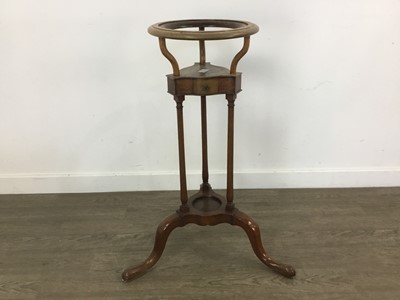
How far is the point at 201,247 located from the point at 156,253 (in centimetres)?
23

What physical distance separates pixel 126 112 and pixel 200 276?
880 mm

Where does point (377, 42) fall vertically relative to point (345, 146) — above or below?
above

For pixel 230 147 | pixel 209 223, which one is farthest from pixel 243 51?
pixel 209 223

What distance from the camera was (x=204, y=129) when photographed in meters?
1.62

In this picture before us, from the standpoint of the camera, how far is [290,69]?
6.36 feet

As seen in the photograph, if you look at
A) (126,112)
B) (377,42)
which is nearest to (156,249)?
(126,112)

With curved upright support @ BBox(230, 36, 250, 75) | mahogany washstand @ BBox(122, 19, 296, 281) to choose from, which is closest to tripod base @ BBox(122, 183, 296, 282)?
mahogany washstand @ BBox(122, 19, 296, 281)

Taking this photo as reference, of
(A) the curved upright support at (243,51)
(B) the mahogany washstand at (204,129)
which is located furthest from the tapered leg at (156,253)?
(A) the curved upright support at (243,51)

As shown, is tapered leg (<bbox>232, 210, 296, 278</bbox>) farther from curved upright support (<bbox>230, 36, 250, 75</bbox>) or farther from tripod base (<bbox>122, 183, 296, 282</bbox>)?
curved upright support (<bbox>230, 36, 250, 75</bbox>)

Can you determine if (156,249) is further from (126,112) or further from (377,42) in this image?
(377,42)

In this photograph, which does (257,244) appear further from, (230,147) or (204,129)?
(204,129)

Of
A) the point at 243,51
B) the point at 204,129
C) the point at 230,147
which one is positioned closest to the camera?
the point at 243,51

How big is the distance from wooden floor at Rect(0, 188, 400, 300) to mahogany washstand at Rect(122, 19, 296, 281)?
8 cm

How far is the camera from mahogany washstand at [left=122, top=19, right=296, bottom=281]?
4.36 ft
